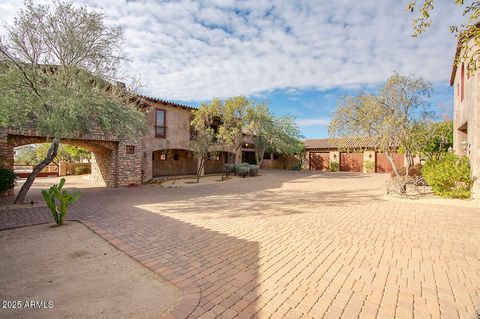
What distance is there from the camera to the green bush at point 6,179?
31.2ft

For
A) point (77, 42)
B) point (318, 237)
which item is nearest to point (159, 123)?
point (77, 42)

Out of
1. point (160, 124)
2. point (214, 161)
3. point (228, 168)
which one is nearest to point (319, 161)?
point (214, 161)

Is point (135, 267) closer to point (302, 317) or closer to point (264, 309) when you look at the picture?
point (264, 309)

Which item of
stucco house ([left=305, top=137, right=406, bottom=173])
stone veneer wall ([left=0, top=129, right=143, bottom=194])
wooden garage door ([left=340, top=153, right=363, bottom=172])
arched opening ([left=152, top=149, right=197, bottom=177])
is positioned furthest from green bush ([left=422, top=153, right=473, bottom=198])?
wooden garage door ([left=340, top=153, right=363, bottom=172])

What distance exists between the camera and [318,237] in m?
5.61

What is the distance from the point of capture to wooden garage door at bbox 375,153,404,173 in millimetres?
26281

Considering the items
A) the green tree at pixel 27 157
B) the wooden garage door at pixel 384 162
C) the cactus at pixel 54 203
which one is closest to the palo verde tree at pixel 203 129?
the cactus at pixel 54 203

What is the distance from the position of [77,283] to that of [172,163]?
1725 centimetres

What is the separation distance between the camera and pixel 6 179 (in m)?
9.67

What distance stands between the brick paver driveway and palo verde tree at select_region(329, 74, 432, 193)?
4368 mm

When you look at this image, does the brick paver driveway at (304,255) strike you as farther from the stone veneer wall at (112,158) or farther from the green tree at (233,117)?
the green tree at (233,117)

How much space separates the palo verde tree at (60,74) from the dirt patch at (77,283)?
457 cm

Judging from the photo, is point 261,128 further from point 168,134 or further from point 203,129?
point 168,134

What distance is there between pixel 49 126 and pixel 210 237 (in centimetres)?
684
